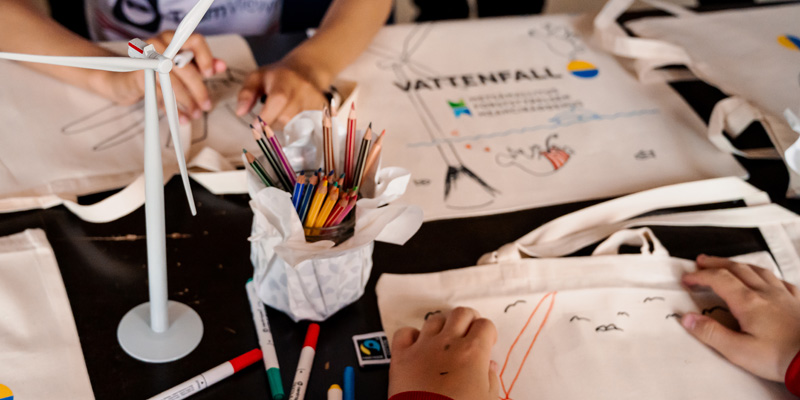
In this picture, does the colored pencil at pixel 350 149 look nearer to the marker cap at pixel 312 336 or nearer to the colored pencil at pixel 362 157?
the colored pencil at pixel 362 157

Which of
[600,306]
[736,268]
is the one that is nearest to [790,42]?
[736,268]

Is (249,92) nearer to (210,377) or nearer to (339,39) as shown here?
(339,39)

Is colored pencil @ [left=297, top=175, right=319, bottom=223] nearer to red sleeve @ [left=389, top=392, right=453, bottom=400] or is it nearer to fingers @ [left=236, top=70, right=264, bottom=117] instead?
red sleeve @ [left=389, top=392, right=453, bottom=400]

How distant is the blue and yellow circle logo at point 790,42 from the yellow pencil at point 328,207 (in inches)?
27.4

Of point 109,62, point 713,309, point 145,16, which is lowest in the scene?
point 713,309

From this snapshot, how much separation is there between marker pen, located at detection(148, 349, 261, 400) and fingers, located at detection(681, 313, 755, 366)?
0.36m

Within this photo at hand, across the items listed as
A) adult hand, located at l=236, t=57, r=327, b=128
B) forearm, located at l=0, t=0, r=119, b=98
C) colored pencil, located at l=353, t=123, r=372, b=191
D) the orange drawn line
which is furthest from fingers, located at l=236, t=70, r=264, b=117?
the orange drawn line

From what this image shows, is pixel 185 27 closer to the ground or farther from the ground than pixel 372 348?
farther from the ground

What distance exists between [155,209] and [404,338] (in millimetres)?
205

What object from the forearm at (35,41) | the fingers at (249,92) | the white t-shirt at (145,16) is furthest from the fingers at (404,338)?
the white t-shirt at (145,16)

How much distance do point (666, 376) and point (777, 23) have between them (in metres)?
0.63

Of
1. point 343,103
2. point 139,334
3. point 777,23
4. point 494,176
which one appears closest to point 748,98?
point 777,23

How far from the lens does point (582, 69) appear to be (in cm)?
84

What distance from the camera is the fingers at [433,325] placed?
19.1 inches
